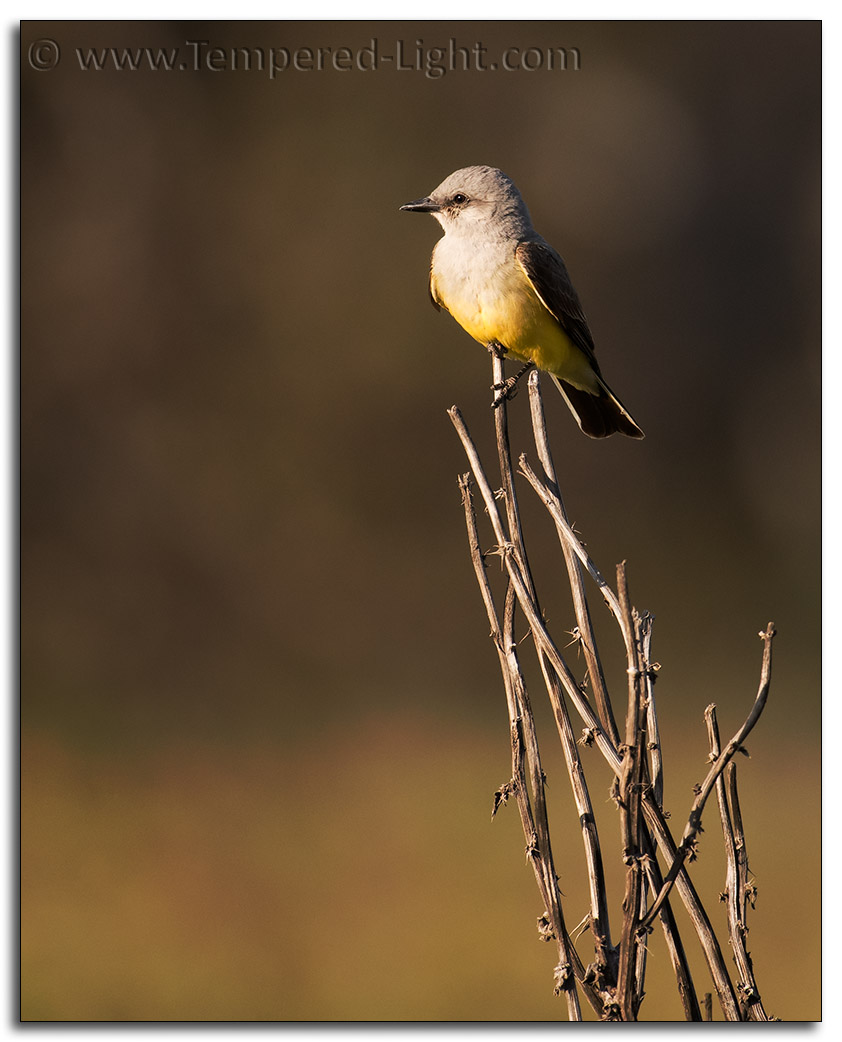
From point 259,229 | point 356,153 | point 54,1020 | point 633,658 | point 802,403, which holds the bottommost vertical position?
point 54,1020

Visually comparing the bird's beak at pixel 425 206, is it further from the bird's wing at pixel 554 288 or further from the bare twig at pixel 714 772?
Answer: the bare twig at pixel 714 772

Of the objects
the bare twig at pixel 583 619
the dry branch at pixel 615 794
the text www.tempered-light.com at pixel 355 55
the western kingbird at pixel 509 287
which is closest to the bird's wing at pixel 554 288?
the western kingbird at pixel 509 287

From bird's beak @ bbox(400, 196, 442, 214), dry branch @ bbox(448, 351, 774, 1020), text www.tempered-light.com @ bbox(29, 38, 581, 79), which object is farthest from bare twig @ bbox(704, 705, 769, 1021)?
text www.tempered-light.com @ bbox(29, 38, 581, 79)

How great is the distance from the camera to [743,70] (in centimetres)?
407

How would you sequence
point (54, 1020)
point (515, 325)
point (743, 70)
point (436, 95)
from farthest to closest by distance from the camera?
point (436, 95) → point (743, 70) → point (515, 325) → point (54, 1020)

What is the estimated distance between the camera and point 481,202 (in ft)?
10.6

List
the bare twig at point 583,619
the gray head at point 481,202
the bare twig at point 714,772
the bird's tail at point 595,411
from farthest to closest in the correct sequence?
the bird's tail at point 595,411, the gray head at point 481,202, the bare twig at point 583,619, the bare twig at point 714,772

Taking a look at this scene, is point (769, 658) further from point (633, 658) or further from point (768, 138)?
point (768, 138)

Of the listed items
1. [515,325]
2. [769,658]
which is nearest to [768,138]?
[515,325]

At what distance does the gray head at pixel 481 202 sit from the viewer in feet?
10.6

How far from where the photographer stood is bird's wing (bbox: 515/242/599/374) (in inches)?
124

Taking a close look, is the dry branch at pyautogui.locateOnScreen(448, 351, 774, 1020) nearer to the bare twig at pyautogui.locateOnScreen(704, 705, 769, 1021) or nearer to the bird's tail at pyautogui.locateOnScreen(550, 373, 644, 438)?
the bare twig at pyautogui.locateOnScreen(704, 705, 769, 1021)

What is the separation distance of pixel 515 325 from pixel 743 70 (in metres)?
1.75

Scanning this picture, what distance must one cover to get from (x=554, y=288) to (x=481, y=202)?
0.34 meters
